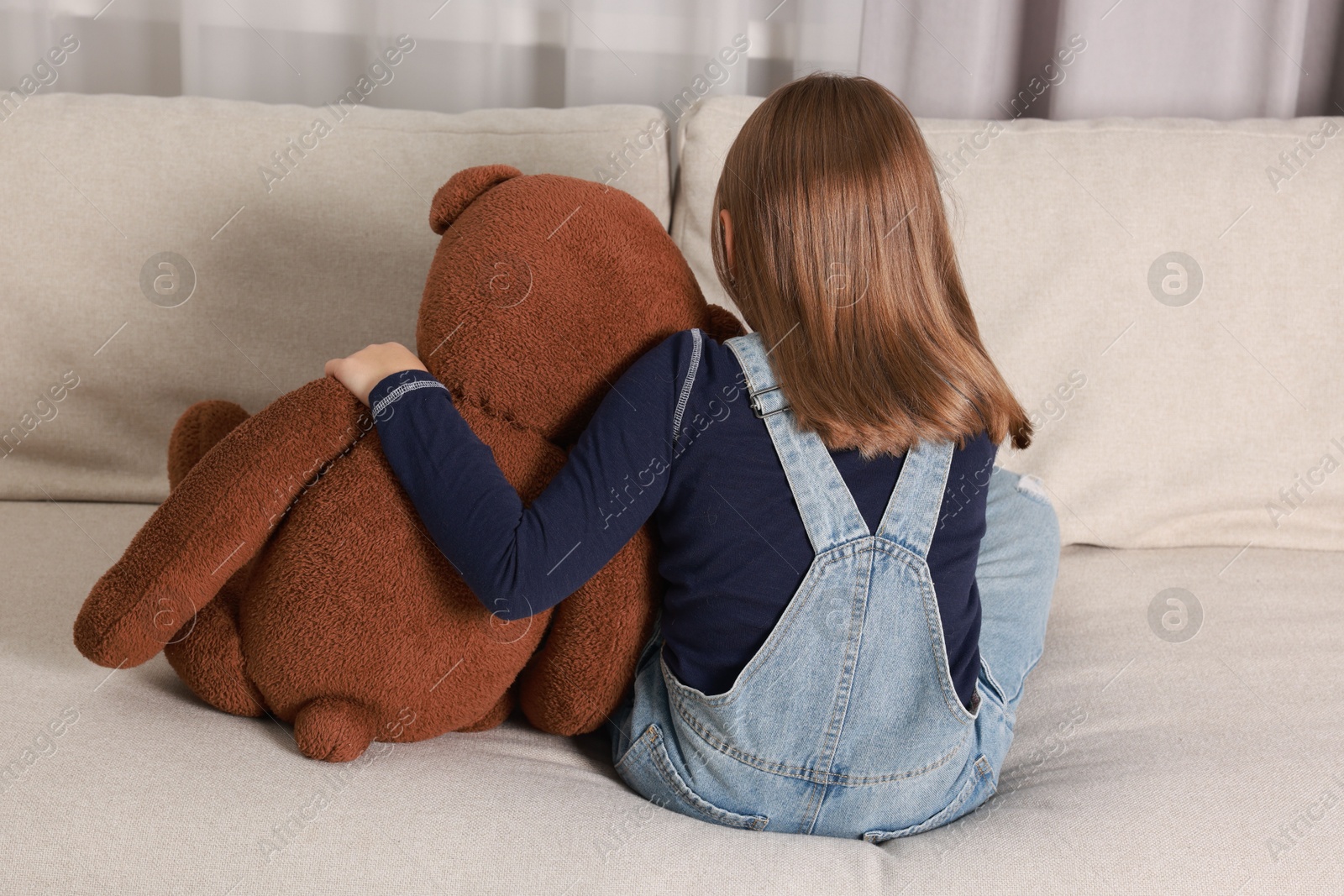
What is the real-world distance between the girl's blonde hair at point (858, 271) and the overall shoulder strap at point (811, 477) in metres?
0.01

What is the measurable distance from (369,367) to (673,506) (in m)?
0.26

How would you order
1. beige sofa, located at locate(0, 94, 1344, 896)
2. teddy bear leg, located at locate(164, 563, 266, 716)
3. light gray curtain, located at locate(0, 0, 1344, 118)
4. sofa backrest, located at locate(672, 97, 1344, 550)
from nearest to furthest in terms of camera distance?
1. teddy bear leg, located at locate(164, 563, 266, 716)
2. beige sofa, located at locate(0, 94, 1344, 896)
3. sofa backrest, located at locate(672, 97, 1344, 550)
4. light gray curtain, located at locate(0, 0, 1344, 118)

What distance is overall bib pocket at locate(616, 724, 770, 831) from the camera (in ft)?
2.54

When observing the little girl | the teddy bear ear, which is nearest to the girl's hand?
the little girl

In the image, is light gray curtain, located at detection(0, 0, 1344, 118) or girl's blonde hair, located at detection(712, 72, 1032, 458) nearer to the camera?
girl's blonde hair, located at detection(712, 72, 1032, 458)

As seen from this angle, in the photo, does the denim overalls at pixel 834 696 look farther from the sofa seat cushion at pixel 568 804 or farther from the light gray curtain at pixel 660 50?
the light gray curtain at pixel 660 50

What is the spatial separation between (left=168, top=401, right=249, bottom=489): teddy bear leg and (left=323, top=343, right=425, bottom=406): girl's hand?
165 millimetres

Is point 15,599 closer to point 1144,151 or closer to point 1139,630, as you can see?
point 1139,630

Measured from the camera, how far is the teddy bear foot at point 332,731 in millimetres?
726

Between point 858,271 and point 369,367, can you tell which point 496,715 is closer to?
point 369,367

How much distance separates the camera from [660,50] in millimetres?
1493

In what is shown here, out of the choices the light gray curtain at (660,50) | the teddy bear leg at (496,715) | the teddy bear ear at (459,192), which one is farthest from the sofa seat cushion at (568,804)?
the light gray curtain at (660,50)

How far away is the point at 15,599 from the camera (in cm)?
95

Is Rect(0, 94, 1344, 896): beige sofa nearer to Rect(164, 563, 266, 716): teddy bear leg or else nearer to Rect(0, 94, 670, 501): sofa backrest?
Rect(0, 94, 670, 501): sofa backrest
